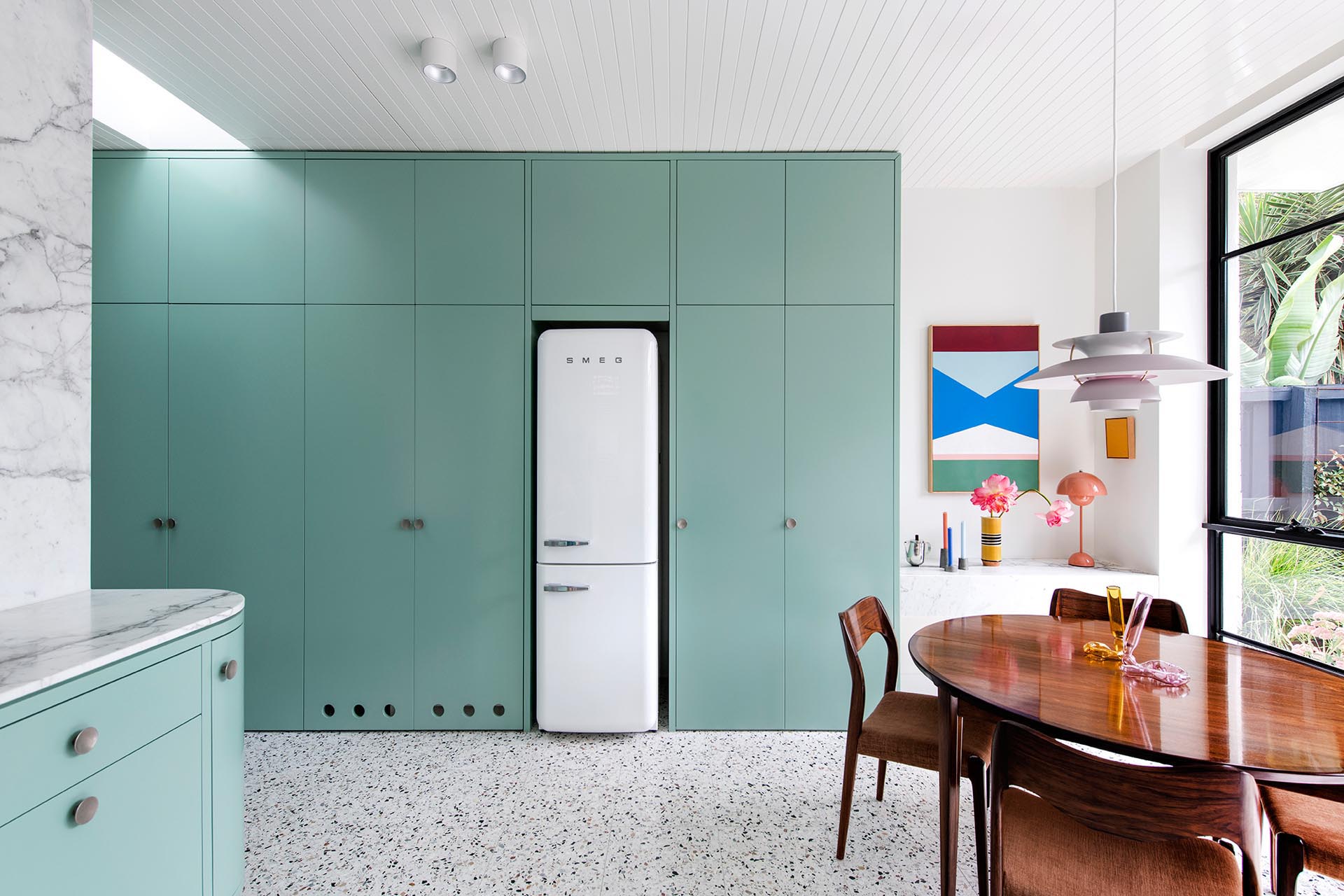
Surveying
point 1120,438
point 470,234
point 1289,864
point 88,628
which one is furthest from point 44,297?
point 1120,438

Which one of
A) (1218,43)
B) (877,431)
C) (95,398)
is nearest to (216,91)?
(95,398)

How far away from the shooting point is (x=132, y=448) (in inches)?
112

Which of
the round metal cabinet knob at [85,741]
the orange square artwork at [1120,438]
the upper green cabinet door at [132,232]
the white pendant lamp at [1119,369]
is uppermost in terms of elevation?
the upper green cabinet door at [132,232]

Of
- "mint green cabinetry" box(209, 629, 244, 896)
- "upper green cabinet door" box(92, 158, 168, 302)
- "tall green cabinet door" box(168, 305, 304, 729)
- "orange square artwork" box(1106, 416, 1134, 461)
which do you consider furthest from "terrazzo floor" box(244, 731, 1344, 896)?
"upper green cabinet door" box(92, 158, 168, 302)

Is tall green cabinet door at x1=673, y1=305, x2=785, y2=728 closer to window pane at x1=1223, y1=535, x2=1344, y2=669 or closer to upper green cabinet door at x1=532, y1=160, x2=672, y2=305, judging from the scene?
upper green cabinet door at x1=532, y1=160, x2=672, y2=305

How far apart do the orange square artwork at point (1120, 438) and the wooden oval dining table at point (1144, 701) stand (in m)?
1.60

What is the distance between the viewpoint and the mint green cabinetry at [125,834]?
3.70 ft

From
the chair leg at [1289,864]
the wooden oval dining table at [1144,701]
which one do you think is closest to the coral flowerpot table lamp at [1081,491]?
the wooden oval dining table at [1144,701]

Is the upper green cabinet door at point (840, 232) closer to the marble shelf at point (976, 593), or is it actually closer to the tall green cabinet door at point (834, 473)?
the tall green cabinet door at point (834, 473)

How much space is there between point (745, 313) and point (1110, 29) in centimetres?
171

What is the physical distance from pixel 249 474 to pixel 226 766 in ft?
5.50

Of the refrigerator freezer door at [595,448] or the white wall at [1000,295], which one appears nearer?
the refrigerator freezer door at [595,448]

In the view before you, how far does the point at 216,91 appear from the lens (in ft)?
8.04

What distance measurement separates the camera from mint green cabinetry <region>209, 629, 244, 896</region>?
5.20 ft
